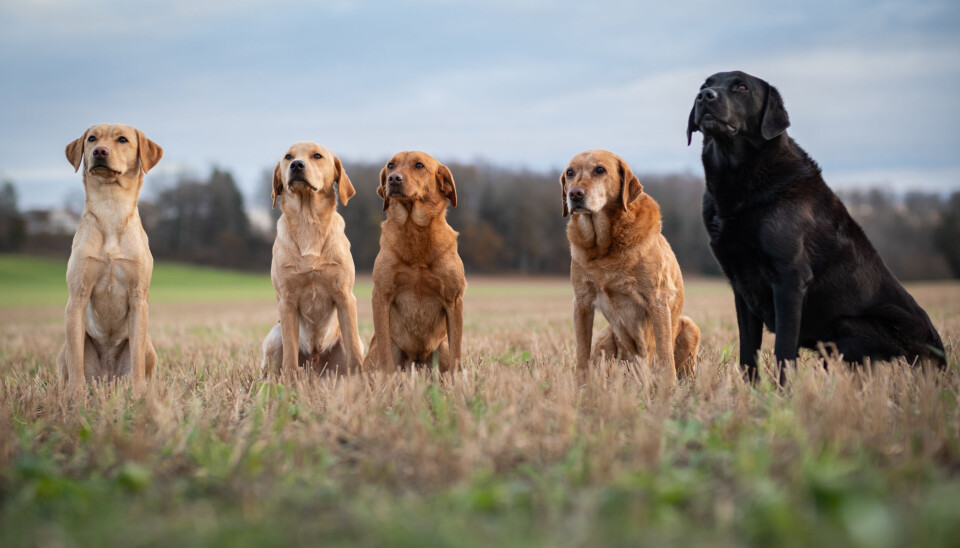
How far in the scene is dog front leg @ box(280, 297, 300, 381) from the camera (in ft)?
15.9

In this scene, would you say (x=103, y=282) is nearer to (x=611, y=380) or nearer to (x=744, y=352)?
(x=611, y=380)

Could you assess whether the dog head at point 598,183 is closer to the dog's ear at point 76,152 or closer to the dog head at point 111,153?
the dog head at point 111,153

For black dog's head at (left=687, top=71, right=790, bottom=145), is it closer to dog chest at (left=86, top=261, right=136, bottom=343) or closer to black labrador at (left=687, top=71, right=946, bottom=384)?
black labrador at (left=687, top=71, right=946, bottom=384)

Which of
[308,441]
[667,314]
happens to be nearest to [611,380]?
[667,314]

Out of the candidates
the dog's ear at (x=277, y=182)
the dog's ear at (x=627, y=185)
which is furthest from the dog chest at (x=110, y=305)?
the dog's ear at (x=627, y=185)

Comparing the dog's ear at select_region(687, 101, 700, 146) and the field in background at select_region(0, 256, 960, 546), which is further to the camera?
the dog's ear at select_region(687, 101, 700, 146)

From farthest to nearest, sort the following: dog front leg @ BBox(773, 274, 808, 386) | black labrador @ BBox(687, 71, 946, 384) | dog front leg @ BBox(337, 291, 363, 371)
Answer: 1. dog front leg @ BBox(337, 291, 363, 371)
2. black labrador @ BBox(687, 71, 946, 384)
3. dog front leg @ BBox(773, 274, 808, 386)

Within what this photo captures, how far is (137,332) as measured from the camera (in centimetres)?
461

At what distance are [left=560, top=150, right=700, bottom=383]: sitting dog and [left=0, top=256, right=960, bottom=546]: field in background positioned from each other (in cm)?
73

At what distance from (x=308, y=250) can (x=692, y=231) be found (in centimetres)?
4197

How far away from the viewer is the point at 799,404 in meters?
3.14

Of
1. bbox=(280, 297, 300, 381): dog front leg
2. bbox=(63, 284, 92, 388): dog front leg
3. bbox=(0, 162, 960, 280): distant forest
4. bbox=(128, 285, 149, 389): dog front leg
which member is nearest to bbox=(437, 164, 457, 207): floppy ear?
bbox=(280, 297, 300, 381): dog front leg

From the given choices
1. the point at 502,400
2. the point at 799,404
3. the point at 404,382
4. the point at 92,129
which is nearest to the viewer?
the point at 799,404

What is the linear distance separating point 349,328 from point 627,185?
235 cm
